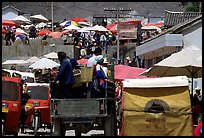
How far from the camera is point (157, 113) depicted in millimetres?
12883

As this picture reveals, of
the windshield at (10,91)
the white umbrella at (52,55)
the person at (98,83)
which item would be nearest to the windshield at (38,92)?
the windshield at (10,91)

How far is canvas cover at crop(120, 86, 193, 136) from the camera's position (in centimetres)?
1285

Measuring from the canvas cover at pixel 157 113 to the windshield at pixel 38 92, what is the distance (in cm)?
935

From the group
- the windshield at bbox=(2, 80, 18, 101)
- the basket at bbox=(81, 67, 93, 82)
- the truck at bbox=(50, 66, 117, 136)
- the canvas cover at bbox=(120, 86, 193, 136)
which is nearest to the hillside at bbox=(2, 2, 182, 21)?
the windshield at bbox=(2, 80, 18, 101)

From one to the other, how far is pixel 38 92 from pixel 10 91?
489 cm

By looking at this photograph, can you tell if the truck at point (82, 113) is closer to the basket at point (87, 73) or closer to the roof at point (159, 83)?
the basket at point (87, 73)

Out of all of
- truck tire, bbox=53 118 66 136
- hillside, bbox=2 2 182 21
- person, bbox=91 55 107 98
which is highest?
hillside, bbox=2 2 182 21

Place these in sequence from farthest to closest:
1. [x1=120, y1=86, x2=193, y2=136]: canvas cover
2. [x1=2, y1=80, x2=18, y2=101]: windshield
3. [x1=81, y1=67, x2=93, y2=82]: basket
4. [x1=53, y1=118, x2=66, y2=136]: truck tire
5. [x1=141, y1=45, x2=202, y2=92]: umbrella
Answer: [x1=2, y1=80, x2=18, y2=101]: windshield → [x1=141, y1=45, x2=202, y2=92]: umbrella → [x1=81, y1=67, x2=93, y2=82]: basket → [x1=53, y1=118, x2=66, y2=136]: truck tire → [x1=120, y1=86, x2=193, y2=136]: canvas cover

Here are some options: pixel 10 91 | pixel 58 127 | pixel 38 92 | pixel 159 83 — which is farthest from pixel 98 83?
pixel 38 92

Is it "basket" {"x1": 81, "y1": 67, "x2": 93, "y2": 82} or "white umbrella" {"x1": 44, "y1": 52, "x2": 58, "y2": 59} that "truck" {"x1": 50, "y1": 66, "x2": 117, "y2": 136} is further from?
"white umbrella" {"x1": 44, "y1": 52, "x2": 58, "y2": 59}

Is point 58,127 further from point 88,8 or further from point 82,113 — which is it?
point 88,8

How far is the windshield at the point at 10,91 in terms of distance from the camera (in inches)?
690

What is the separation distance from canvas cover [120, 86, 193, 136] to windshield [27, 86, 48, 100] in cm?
935

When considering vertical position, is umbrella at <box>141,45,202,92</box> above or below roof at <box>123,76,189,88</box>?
above
